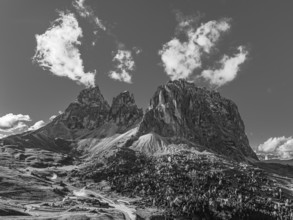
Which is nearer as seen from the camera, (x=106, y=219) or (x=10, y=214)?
(x=10, y=214)

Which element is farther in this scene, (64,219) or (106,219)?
(106,219)

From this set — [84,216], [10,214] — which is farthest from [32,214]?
[84,216]

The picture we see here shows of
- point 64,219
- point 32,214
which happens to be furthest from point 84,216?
point 32,214

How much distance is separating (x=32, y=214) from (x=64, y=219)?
2625cm

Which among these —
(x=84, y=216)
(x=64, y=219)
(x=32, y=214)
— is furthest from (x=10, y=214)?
(x=84, y=216)

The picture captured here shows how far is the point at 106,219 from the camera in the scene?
198375 millimetres

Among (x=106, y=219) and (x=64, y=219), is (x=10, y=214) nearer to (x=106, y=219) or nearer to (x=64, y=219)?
(x=64, y=219)

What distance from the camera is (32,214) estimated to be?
636 feet

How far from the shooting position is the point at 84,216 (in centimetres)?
19412

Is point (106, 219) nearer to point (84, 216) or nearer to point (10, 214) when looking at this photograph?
point (84, 216)

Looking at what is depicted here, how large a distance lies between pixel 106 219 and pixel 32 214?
1953 inches

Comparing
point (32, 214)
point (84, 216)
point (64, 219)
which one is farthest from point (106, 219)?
point (32, 214)

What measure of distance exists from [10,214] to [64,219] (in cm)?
3450

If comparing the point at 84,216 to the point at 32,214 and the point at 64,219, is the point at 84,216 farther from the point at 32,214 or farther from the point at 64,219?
the point at 32,214
